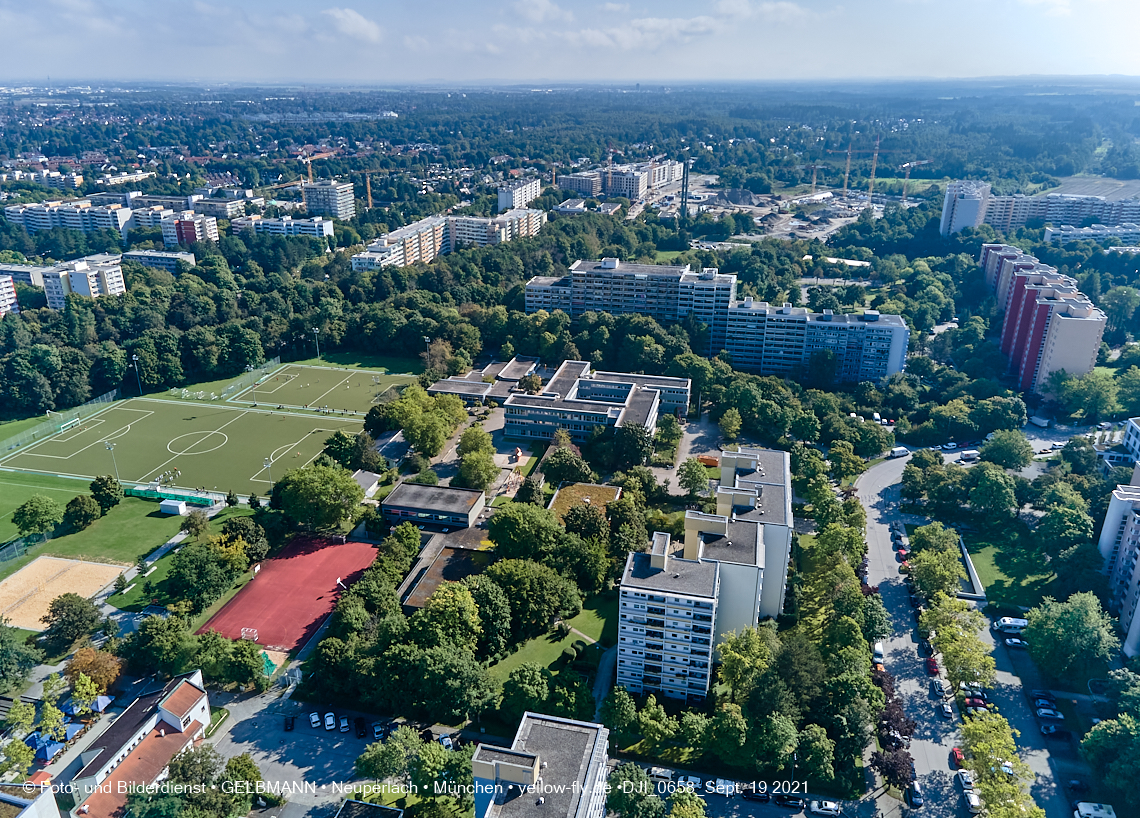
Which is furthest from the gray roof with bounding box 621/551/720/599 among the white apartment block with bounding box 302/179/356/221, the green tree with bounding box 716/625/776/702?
the white apartment block with bounding box 302/179/356/221

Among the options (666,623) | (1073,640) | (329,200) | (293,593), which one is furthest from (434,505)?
(329,200)

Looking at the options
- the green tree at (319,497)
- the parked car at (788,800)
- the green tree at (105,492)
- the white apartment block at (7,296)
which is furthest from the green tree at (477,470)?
the white apartment block at (7,296)

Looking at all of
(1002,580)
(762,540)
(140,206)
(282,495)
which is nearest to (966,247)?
(1002,580)

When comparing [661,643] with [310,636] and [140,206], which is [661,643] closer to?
[310,636]

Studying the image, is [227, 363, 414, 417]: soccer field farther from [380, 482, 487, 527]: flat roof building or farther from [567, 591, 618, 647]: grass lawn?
[567, 591, 618, 647]: grass lawn

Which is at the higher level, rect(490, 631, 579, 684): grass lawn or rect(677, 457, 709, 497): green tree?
rect(677, 457, 709, 497): green tree

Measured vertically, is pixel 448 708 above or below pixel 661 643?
below

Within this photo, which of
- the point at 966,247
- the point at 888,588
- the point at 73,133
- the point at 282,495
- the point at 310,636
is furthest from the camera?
the point at 73,133
